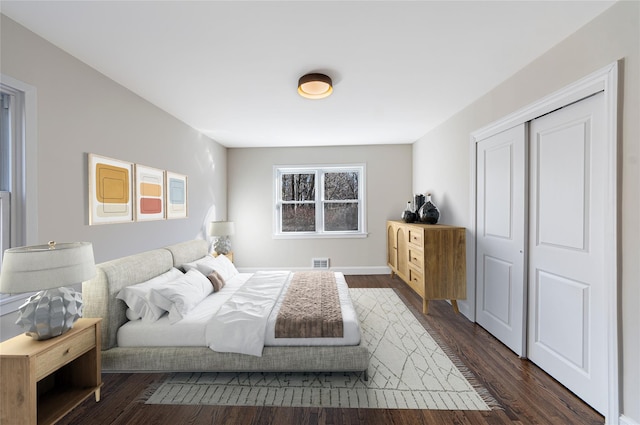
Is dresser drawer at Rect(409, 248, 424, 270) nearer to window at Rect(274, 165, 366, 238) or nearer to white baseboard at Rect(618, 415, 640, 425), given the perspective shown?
window at Rect(274, 165, 366, 238)

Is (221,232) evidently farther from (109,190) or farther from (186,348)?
(186,348)

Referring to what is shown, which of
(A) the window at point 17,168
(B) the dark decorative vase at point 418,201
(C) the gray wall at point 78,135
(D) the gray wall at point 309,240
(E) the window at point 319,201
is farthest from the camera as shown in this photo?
(E) the window at point 319,201

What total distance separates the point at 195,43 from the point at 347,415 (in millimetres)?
2760

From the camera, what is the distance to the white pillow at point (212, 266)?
301 cm

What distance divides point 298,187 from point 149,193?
2.80 m

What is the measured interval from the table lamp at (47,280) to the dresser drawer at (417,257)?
3.14 m

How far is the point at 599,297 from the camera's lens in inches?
67.9

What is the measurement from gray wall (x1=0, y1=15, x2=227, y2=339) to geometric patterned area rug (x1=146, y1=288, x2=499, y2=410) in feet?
4.07

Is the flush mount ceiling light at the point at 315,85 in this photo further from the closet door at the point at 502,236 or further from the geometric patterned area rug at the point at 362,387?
the geometric patterned area rug at the point at 362,387

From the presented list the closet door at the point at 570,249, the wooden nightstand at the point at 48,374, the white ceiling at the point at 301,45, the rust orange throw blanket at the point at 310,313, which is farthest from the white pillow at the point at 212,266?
the closet door at the point at 570,249

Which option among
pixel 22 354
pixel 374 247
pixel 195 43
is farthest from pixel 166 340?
pixel 374 247

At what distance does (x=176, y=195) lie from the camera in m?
3.43

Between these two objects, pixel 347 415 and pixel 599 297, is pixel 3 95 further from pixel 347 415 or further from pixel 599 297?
pixel 599 297

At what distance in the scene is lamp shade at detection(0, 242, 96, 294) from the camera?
4.40ft
